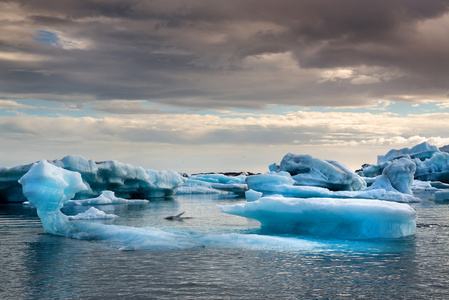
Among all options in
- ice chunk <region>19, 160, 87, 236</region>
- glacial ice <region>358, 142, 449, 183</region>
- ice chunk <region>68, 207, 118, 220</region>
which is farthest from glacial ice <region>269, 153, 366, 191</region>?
ice chunk <region>19, 160, 87, 236</region>

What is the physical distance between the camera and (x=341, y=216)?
14875 millimetres

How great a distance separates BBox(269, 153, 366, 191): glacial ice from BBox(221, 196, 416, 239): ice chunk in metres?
22.3

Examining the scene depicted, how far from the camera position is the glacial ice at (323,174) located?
37969 millimetres

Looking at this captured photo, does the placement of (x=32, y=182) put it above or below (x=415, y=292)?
above

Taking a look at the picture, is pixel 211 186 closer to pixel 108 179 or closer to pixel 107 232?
pixel 108 179

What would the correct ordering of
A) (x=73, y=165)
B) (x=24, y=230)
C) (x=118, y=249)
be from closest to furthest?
(x=118, y=249)
(x=24, y=230)
(x=73, y=165)

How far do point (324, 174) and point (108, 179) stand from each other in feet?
55.7

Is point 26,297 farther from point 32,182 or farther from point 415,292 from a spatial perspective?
point 32,182

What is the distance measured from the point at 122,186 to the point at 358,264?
2977 centimetres

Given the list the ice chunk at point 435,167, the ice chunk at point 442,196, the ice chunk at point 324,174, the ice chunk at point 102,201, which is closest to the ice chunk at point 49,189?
the ice chunk at point 102,201

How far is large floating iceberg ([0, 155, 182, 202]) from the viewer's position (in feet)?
105

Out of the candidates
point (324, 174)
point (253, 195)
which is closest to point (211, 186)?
point (324, 174)

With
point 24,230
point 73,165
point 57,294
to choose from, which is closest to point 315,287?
point 57,294

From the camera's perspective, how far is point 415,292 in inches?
334
